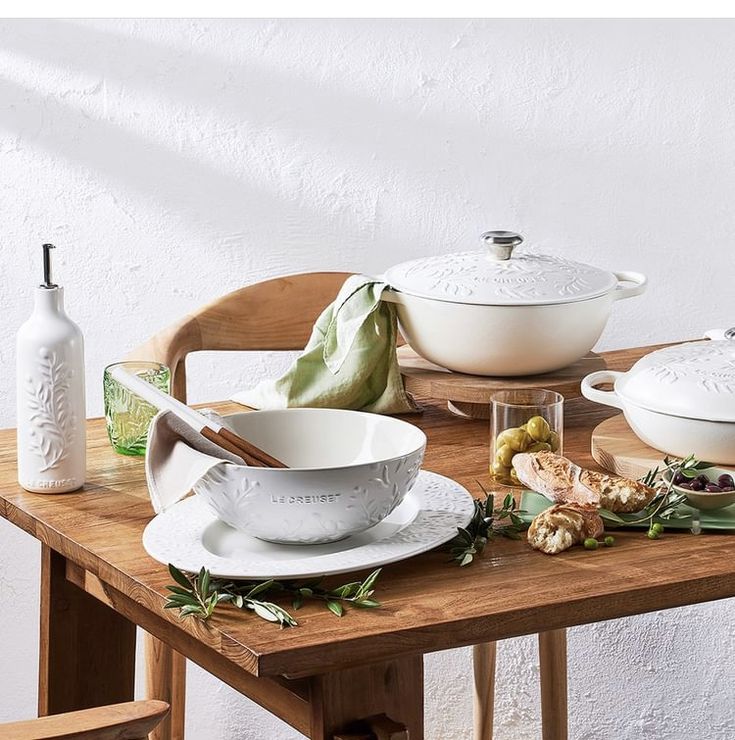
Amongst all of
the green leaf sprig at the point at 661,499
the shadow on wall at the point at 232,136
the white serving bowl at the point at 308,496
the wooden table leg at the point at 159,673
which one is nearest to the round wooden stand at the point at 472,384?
the green leaf sprig at the point at 661,499

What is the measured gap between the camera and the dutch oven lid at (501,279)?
4.76ft

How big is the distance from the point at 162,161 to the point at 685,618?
4.10 ft

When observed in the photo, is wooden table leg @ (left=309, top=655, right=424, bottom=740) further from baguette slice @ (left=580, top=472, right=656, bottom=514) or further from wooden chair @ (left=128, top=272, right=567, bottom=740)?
wooden chair @ (left=128, top=272, right=567, bottom=740)

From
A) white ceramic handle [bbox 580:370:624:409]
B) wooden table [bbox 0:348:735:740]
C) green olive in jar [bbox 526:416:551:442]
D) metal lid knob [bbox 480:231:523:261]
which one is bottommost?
wooden table [bbox 0:348:735:740]

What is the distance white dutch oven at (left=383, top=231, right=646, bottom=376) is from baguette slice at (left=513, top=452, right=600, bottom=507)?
254 millimetres

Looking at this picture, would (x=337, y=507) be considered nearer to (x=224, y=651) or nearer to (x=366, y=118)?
(x=224, y=651)

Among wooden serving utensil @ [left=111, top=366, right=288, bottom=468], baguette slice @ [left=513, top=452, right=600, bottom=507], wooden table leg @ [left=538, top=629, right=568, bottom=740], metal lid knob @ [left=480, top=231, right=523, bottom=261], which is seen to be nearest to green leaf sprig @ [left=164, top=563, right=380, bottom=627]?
wooden serving utensil @ [left=111, top=366, right=288, bottom=468]

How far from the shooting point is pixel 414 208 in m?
2.41

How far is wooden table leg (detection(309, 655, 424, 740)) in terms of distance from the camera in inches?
38.7

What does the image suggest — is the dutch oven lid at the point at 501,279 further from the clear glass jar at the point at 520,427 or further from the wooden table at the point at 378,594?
the wooden table at the point at 378,594

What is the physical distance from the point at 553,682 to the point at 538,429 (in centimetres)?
83

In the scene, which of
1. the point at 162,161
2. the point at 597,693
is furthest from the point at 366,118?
the point at 597,693

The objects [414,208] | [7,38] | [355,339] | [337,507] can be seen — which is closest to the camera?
[337,507]

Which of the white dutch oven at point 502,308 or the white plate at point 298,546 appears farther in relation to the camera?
the white dutch oven at point 502,308
